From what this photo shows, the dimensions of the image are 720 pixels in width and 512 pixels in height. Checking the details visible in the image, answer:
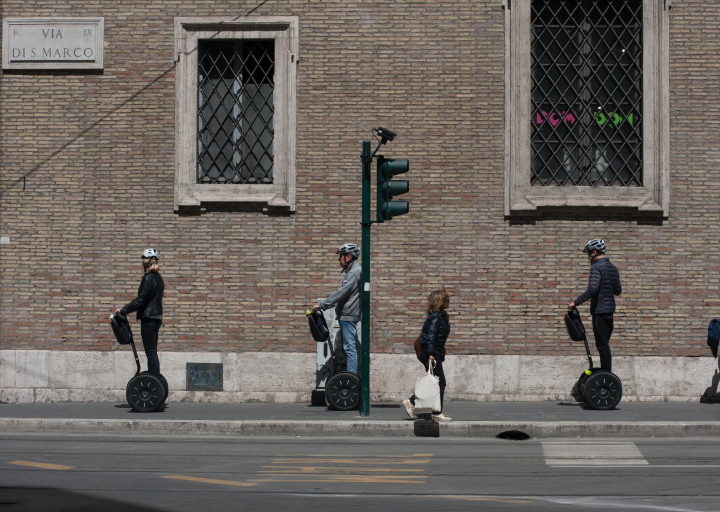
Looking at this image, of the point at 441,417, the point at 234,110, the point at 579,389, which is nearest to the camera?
the point at 441,417

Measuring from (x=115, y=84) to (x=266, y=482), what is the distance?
771cm

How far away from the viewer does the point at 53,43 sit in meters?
13.4

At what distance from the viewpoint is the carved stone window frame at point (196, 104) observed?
13.2 meters

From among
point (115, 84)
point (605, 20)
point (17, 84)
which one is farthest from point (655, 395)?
point (17, 84)

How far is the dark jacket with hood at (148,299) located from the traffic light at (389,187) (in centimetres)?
305

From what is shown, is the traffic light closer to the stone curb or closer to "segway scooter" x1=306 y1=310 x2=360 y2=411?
"segway scooter" x1=306 y1=310 x2=360 y2=411

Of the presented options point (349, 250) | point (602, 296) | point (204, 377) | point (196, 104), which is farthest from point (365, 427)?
point (196, 104)

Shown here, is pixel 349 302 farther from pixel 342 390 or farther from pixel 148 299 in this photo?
pixel 148 299

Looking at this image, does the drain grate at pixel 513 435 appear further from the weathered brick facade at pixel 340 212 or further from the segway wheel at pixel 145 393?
the segway wheel at pixel 145 393

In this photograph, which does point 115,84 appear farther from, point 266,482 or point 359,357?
point 266,482

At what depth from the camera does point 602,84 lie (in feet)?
43.7

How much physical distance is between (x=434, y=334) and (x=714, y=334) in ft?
13.8

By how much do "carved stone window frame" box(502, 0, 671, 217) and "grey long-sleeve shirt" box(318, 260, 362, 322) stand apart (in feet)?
8.64

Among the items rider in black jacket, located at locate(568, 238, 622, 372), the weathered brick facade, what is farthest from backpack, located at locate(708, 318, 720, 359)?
rider in black jacket, located at locate(568, 238, 622, 372)
